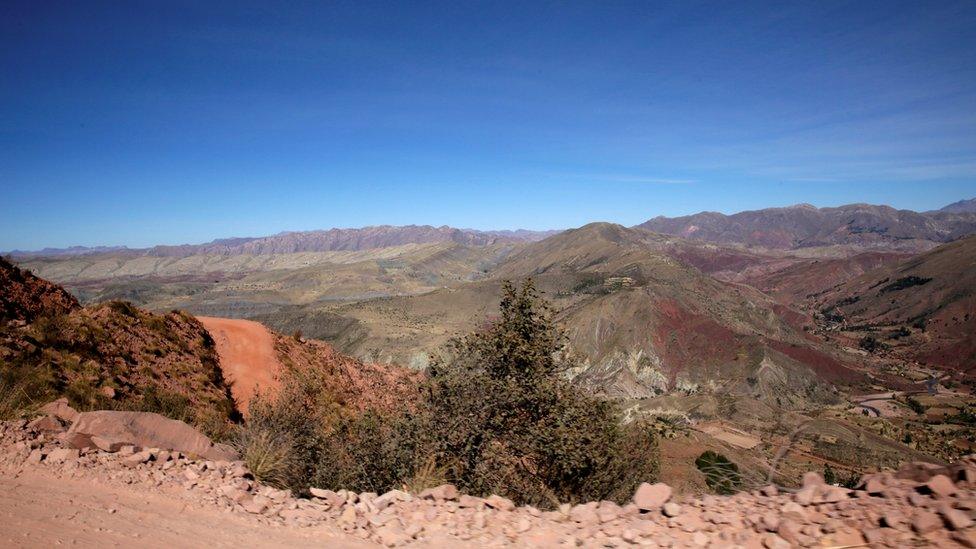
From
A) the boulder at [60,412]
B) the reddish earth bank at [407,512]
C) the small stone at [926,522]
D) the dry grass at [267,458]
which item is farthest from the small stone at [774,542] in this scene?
the boulder at [60,412]

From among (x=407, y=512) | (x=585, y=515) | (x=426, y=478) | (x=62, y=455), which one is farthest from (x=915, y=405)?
(x=62, y=455)

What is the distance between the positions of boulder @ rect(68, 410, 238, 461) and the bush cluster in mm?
928

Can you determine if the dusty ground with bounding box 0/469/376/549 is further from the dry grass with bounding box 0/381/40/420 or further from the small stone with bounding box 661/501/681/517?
the small stone with bounding box 661/501/681/517

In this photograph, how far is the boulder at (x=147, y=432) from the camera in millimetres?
10102

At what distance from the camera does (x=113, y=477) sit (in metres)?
8.36

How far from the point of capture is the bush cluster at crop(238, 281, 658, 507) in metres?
11.9

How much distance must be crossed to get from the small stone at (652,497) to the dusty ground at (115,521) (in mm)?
4578

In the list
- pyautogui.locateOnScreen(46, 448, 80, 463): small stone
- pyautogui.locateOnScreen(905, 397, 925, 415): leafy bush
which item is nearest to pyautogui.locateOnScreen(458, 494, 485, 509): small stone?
pyautogui.locateOnScreen(46, 448, 80, 463): small stone

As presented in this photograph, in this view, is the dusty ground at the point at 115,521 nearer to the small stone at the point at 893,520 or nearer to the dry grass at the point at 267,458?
the dry grass at the point at 267,458

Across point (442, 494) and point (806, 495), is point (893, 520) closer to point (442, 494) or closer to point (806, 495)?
point (806, 495)

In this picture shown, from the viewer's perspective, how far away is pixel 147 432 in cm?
1088

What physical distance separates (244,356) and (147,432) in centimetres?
1807

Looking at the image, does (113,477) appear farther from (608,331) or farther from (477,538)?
(608,331)

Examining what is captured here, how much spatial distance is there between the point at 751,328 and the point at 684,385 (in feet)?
171
